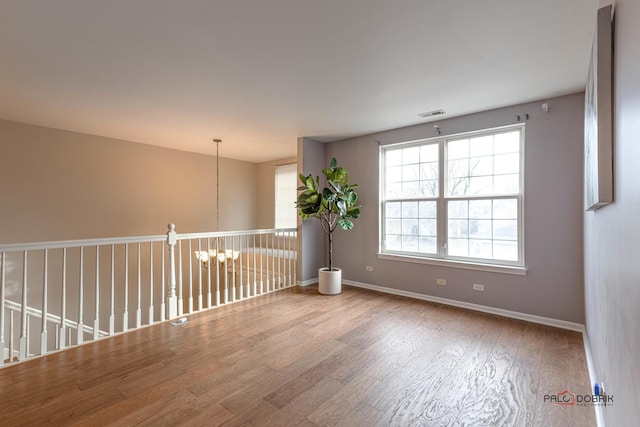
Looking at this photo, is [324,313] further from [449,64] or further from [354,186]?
[449,64]

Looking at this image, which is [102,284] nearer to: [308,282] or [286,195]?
[308,282]

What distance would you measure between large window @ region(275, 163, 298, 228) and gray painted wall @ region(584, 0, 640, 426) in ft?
18.0

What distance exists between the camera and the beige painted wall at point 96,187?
394cm

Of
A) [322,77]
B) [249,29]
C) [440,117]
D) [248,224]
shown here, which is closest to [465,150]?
[440,117]

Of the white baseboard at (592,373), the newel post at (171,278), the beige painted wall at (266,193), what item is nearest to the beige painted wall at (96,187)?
the beige painted wall at (266,193)

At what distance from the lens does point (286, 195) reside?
663 centimetres

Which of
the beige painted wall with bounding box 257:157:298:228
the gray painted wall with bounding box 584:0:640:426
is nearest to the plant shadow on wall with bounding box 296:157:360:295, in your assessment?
the beige painted wall with bounding box 257:157:298:228

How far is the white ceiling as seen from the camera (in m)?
1.81

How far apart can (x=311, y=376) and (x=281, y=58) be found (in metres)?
2.54

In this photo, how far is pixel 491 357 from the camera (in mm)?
2494

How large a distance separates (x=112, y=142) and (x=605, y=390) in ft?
20.8

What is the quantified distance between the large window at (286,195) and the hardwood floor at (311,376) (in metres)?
3.39

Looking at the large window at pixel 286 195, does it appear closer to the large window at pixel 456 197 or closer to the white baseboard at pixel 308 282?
the white baseboard at pixel 308 282

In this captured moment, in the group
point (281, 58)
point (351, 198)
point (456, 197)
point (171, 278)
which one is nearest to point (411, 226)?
point (456, 197)
